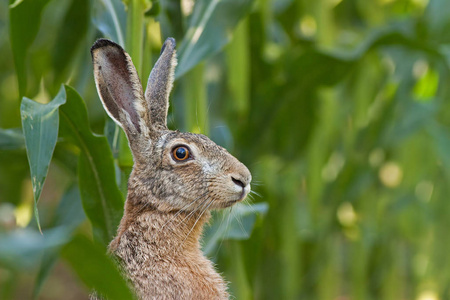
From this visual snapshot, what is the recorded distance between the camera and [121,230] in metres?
1.29

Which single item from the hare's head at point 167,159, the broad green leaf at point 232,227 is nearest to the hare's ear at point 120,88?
the hare's head at point 167,159

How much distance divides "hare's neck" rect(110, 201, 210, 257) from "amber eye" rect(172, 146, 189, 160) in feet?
0.35

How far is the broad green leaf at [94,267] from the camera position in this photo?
3.08 feet

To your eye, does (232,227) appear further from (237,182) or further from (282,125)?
(282,125)

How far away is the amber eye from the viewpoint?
4.16 feet

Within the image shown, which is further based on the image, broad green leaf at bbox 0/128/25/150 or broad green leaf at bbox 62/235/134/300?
broad green leaf at bbox 0/128/25/150

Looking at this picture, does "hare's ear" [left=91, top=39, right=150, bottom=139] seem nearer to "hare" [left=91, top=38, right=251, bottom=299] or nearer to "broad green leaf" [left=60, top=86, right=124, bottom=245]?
"hare" [left=91, top=38, right=251, bottom=299]

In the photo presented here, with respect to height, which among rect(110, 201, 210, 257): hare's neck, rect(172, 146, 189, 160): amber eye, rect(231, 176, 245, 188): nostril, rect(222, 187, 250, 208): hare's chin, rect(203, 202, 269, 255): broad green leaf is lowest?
rect(203, 202, 269, 255): broad green leaf

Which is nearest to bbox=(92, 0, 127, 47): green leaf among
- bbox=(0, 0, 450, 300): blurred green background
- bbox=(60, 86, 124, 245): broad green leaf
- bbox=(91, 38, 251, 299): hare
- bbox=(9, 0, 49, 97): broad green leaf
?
bbox=(0, 0, 450, 300): blurred green background

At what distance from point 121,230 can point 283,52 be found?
6.49 ft

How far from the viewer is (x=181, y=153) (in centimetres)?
127

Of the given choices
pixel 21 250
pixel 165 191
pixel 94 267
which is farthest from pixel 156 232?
pixel 21 250

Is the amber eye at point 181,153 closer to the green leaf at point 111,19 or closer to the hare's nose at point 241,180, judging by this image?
the hare's nose at point 241,180

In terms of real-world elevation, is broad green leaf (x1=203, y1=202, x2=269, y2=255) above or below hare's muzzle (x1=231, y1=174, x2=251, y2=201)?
below
